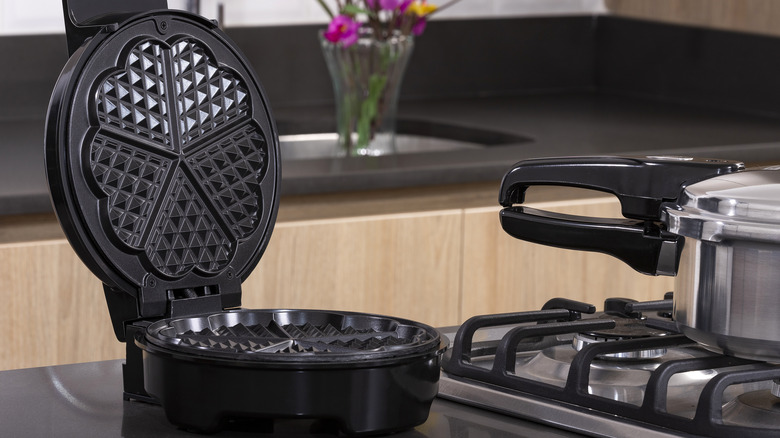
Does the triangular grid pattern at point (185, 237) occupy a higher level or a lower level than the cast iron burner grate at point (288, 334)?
higher

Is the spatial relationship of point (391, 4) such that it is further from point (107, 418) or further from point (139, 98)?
point (107, 418)

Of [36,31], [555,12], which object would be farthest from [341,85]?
[555,12]

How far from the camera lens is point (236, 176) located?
39.4 inches

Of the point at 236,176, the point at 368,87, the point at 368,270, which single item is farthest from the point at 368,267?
the point at 236,176

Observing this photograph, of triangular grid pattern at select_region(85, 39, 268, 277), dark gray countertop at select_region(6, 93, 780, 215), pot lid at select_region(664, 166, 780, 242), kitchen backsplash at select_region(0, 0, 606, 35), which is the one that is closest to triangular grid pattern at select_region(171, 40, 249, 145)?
triangular grid pattern at select_region(85, 39, 268, 277)

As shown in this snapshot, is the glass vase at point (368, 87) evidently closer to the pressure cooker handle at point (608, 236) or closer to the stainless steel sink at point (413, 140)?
the stainless steel sink at point (413, 140)

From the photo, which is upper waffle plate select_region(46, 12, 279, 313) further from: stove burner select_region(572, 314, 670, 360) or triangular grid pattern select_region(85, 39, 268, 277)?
stove burner select_region(572, 314, 670, 360)

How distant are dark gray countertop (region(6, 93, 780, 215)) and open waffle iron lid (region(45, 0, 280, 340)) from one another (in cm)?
96

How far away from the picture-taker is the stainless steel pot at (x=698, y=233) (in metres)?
0.77

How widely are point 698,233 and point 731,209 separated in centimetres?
3

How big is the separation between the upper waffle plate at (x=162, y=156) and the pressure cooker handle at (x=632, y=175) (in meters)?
0.22

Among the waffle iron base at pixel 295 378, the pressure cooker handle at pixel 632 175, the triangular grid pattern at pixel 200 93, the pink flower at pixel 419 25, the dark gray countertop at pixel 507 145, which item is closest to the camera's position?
the waffle iron base at pixel 295 378

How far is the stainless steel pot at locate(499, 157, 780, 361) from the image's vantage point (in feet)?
2.52

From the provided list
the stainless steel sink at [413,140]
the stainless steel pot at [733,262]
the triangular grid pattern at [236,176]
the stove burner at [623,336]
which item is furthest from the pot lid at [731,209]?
the stainless steel sink at [413,140]
